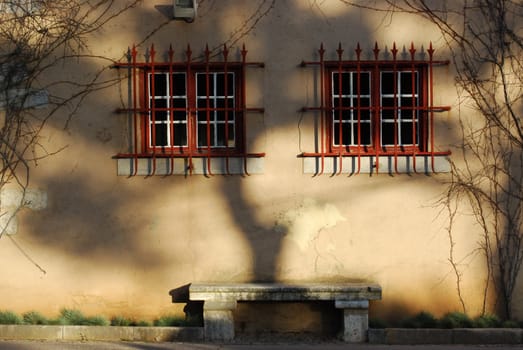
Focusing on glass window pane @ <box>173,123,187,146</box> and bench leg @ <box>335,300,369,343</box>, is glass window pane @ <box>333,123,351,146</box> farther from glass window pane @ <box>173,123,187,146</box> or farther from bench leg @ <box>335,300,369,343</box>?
bench leg @ <box>335,300,369,343</box>

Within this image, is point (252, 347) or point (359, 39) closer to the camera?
point (252, 347)

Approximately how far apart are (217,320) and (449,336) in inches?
93.7

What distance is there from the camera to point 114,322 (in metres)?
8.02

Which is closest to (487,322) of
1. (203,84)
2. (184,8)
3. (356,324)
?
(356,324)

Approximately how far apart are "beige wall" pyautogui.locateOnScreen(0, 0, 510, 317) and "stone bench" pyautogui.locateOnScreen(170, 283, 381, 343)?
37 cm

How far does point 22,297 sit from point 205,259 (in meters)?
2.05

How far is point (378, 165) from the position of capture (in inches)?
317

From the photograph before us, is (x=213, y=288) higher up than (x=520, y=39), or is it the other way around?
(x=520, y=39)

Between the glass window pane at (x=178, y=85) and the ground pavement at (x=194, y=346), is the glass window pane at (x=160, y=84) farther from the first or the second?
the ground pavement at (x=194, y=346)

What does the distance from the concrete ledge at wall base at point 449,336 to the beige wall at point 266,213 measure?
17.2 inches

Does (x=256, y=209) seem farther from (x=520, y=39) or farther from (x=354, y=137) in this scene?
(x=520, y=39)

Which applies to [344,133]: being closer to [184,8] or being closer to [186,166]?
[186,166]

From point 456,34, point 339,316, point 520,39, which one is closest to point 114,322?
point 339,316

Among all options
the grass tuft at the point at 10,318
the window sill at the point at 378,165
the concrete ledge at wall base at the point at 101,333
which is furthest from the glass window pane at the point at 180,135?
the grass tuft at the point at 10,318
